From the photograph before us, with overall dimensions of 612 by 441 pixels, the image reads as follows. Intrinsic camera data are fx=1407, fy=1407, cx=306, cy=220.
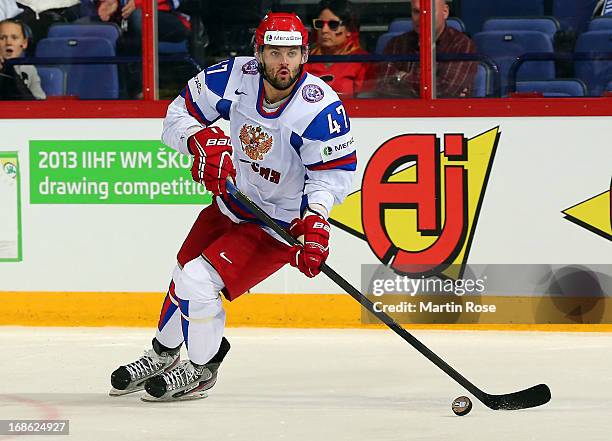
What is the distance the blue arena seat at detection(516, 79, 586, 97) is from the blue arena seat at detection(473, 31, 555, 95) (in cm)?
2

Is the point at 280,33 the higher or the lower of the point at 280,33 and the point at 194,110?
the higher

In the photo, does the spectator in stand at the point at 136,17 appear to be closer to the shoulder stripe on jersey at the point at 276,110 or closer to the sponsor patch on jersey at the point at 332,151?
the shoulder stripe on jersey at the point at 276,110

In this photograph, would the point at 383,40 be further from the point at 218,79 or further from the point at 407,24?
the point at 218,79

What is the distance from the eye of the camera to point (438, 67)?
19.8 feet

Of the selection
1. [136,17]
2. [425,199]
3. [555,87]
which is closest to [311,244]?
[425,199]

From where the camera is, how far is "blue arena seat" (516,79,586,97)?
5.92 metres

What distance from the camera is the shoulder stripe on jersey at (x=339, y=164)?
4348mm

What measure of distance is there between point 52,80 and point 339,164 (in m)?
2.33

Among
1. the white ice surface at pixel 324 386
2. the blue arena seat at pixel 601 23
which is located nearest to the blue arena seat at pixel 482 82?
the blue arena seat at pixel 601 23

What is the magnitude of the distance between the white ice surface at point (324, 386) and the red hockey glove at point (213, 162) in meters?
0.71

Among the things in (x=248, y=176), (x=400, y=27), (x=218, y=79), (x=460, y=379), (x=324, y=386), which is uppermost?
(x=400, y=27)

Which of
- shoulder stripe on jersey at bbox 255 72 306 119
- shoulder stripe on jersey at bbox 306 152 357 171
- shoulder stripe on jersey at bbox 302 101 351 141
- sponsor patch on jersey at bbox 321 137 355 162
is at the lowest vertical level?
shoulder stripe on jersey at bbox 306 152 357 171

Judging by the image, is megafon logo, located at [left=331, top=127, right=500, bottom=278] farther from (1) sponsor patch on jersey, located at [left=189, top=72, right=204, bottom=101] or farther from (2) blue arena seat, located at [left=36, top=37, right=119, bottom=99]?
(1) sponsor patch on jersey, located at [left=189, top=72, right=204, bottom=101]

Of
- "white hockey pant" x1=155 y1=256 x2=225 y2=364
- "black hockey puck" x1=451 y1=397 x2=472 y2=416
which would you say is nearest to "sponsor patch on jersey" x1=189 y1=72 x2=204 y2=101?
"white hockey pant" x1=155 y1=256 x2=225 y2=364
